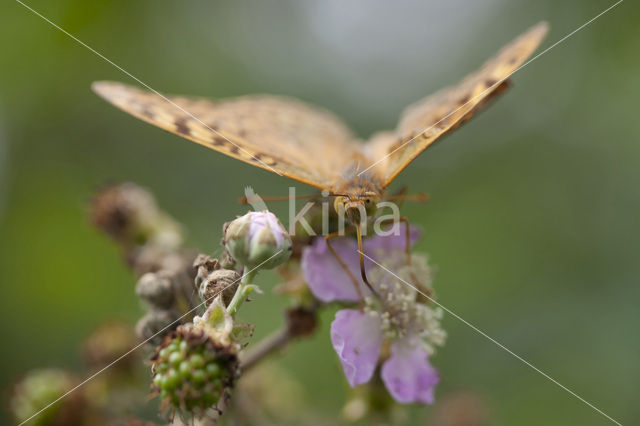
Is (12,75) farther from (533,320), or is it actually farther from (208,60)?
(533,320)

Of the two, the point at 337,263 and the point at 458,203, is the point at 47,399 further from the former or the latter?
the point at 458,203

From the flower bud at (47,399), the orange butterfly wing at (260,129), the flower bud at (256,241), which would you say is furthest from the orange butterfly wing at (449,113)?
the flower bud at (47,399)

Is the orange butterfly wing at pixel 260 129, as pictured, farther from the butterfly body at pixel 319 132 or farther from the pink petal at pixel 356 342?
the pink petal at pixel 356 342

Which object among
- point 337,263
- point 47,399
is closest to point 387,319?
point 337,263

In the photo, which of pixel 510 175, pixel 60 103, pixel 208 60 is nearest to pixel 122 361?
pixel 60 103

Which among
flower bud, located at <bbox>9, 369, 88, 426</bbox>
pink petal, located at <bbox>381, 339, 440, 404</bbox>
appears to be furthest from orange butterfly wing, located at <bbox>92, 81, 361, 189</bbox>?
flower bud, located at <bbox>9, 369, 88, 426</bbox>

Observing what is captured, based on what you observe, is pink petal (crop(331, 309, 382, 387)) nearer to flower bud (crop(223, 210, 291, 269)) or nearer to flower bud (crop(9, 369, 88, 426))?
flower bud (crop(223, 210, 291, 269))
